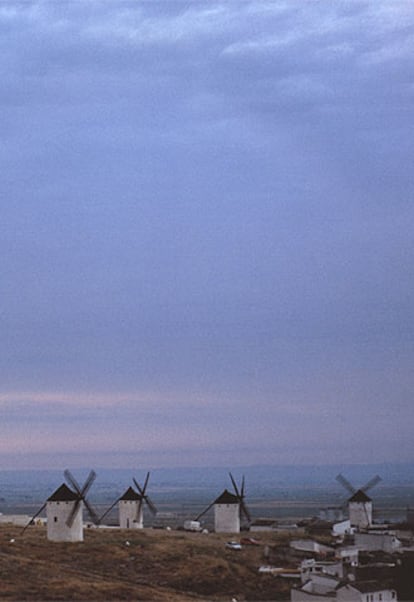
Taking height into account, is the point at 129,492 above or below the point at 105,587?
above

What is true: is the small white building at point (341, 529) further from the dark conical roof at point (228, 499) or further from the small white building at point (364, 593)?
the small white building at point (364, 593)

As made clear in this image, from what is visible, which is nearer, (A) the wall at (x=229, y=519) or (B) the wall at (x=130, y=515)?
(A) the wall at (x=229, y=519)

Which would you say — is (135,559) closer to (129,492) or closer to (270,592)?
(270,592)

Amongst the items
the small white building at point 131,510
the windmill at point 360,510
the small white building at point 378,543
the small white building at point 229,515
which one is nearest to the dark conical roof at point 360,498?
the windmill at point 360,510

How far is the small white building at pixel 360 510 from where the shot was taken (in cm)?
8888

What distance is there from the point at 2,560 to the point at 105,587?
9.24m

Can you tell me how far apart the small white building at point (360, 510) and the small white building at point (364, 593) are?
35.8 meters

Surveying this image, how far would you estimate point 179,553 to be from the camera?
215 feet

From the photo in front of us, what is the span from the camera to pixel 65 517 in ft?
225

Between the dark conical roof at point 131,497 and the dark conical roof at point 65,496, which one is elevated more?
the dark conical roof at point 131,497

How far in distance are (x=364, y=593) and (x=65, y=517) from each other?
2455cm

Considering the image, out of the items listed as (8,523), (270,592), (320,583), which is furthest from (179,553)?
(8,523)

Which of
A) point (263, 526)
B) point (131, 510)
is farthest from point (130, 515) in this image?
point (263, 526)

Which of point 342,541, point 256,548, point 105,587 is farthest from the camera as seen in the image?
point 342,541
